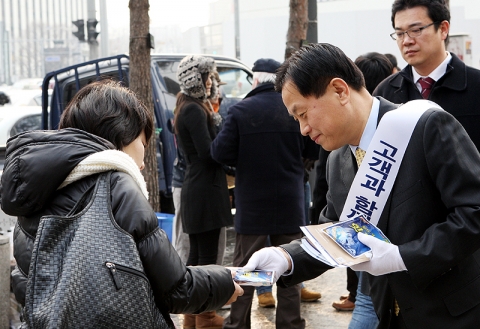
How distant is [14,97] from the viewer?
22.6 meters

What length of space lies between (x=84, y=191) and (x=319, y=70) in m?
0.94

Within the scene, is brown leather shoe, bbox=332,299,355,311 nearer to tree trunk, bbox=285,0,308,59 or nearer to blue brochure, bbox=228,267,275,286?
blue brochure, bbox=228,267,275,286

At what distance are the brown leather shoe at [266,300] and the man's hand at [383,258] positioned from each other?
11.7 ft

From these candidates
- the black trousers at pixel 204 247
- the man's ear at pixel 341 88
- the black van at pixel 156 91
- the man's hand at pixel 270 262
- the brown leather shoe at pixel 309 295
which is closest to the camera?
the man's ear at pixel 341 88

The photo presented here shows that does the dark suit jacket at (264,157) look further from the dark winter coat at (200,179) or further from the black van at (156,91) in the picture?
the black van at (156,91)

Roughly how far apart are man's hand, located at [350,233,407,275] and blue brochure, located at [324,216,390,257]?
40 millimetres

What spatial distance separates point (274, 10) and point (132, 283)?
130ft

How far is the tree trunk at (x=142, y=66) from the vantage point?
5871mm

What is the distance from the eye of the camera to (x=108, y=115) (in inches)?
93.0

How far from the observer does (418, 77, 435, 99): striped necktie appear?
3.94m

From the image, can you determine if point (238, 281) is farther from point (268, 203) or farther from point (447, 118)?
point (268, 203)

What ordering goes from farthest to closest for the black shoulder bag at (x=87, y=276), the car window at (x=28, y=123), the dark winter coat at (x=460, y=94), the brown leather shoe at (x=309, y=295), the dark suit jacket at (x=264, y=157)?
the car window at (x=28, y=123), the brown leather shoe at (x=309, y=295), the dark suit jacket at (x=264, y=157), the dark winter coat at (x=460, y=94), the black shoulder bag at (x=87, y=276)

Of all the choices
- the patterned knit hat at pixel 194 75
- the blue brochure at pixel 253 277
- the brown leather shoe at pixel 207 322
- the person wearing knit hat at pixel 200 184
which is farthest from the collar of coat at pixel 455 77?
the brown leather shoe at pixel 207 322

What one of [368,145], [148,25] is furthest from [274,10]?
[368,145]
